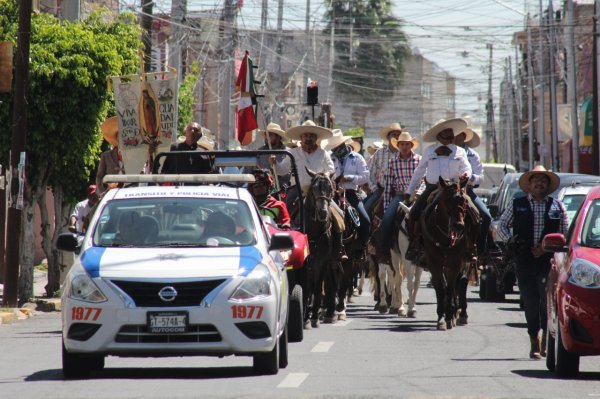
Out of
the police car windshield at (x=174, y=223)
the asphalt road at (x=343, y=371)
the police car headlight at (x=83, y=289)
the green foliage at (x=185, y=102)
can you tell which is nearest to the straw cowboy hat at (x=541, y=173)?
the asphalt road at (x=343, y=371)

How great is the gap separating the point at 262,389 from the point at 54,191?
47.8 feet

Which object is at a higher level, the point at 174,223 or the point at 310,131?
the point at 310,131

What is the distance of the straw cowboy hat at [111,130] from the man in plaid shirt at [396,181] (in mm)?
4230

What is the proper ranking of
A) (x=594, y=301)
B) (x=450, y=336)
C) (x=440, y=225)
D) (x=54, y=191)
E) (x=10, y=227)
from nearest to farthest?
(x=594, y=301)
(x=450, y=336)
(x=440, y=225)
(x=10, y=227)
(x=54, y=191)

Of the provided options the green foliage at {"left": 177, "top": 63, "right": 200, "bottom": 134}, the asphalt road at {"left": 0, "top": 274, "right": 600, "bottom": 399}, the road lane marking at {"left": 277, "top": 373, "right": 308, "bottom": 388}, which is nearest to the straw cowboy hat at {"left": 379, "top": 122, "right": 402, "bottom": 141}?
the asphalt road at {"left": 0, "top": 274, "right": 600, "bottom": 399}

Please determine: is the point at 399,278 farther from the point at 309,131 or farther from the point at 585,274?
the point at 585,274

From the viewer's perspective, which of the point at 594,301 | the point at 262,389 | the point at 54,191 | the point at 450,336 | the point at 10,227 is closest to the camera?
the point at 262,389

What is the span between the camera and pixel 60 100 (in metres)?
23.6

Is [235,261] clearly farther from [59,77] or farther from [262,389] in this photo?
[59,77]

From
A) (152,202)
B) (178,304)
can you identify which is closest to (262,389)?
(178,304)

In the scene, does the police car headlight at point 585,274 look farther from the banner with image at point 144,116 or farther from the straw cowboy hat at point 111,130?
the straw cowboy hat at point 111,130

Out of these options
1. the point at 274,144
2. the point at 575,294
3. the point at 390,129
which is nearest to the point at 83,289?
the point at 575,294

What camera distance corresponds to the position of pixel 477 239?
65.5 ft

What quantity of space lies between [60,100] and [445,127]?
685 centimetres
